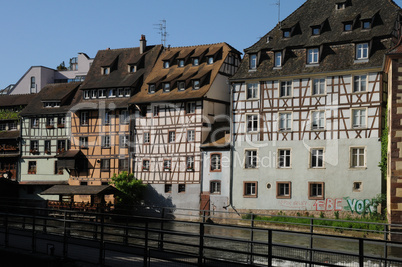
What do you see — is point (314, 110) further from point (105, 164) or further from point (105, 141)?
point (105, 164)

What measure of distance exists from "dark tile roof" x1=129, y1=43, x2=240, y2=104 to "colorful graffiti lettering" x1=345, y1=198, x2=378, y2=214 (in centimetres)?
1304

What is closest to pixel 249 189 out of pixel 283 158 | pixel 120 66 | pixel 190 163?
pixel 283 158

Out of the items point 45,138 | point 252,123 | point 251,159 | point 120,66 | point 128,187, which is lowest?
point 128,187

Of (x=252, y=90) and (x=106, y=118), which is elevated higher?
(x=252, y=90)

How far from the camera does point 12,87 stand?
79.2m

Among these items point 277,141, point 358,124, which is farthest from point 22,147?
point 358,124

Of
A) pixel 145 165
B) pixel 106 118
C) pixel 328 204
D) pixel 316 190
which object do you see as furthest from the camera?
pixel 106 118

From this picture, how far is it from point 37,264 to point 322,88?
2720cm

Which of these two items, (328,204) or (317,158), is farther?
(317,158)

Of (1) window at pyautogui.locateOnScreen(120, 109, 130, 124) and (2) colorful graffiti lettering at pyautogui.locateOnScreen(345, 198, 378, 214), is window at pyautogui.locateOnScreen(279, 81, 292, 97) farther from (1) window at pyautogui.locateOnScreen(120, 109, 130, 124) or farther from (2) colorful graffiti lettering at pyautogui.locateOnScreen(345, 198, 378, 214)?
(1) window at pyautogui.locateOnScreen(120, 109, 130, 124)

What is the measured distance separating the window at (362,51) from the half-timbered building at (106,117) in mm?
18756

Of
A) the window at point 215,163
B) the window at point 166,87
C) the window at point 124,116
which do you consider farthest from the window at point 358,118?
the window at point 124,116

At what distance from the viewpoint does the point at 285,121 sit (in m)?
39.7

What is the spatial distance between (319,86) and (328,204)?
723 centimetres
